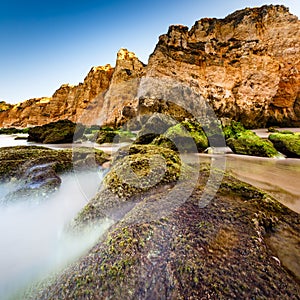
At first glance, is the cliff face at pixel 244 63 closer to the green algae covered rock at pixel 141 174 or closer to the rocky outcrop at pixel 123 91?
the rocky outcrop at pixel 123 91

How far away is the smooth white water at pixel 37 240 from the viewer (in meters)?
1.47

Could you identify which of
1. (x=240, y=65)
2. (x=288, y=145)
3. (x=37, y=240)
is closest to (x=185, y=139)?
(x=288, y=145)

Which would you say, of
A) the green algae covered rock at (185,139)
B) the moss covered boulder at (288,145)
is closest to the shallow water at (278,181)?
the moss covered boulder at (288,145)

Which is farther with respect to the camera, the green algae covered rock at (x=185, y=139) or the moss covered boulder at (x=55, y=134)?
the moss covered boulder at (x=55, y=134)

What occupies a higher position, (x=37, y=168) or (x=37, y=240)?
(x=37, y=168)

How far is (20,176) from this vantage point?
3123 millimetres

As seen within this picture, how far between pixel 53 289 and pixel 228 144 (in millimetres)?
6893

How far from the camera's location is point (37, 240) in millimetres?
1860

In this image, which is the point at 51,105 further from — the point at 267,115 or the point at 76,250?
the point at 76,250

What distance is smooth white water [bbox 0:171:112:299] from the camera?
1.47m

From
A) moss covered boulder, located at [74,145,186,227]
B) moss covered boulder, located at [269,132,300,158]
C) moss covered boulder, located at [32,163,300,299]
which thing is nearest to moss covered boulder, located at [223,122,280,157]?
moss covered boulder, located at [269,132,300,158]

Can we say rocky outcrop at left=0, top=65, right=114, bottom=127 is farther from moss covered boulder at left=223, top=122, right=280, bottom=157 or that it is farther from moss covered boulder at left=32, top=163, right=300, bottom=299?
moss covered boulder at left=32, top=163, right=300, bottom=299

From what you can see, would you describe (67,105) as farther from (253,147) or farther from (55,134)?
(253,147)

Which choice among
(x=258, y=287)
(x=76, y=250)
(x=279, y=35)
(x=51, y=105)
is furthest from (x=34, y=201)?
(x=51, y=105)
